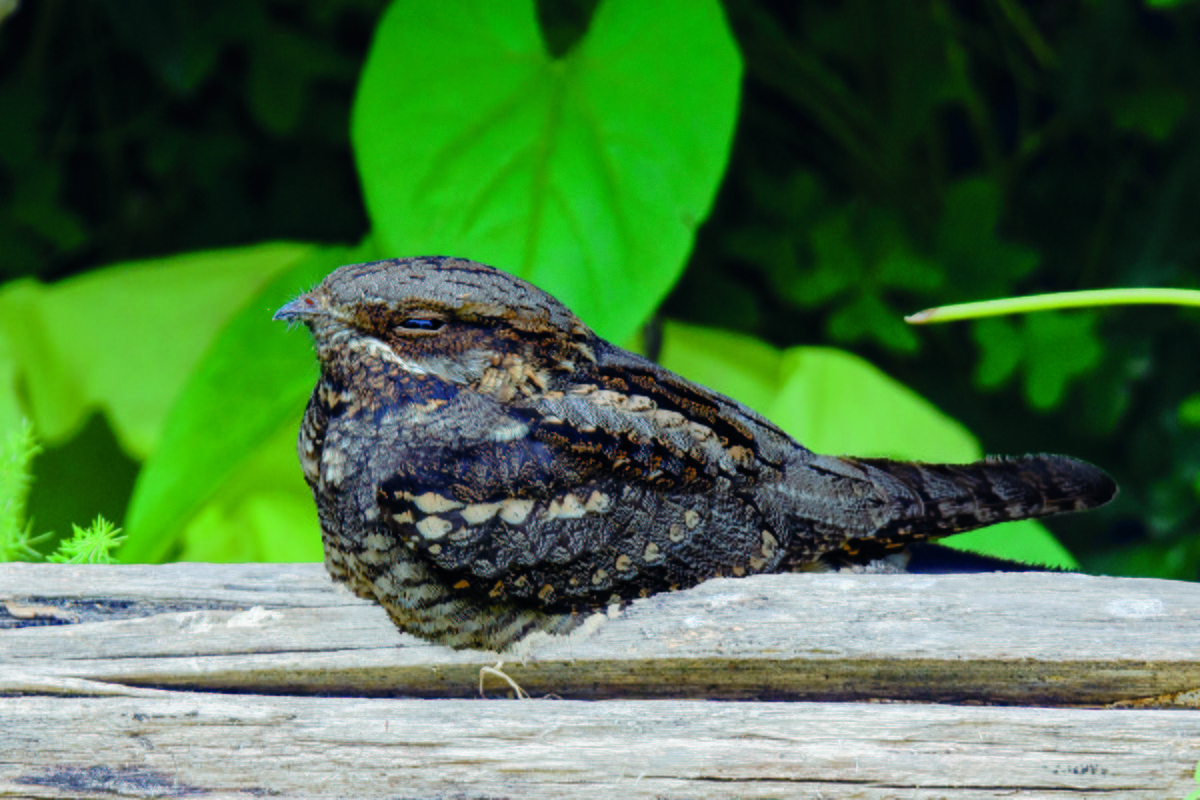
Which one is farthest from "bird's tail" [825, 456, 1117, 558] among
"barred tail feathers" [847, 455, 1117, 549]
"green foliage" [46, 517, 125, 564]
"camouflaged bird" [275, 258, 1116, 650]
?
"green foliage" [46, 517, 125, 564]

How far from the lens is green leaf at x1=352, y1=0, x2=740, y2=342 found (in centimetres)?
146

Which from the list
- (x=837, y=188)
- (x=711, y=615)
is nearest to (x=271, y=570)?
(x=711, y=615)

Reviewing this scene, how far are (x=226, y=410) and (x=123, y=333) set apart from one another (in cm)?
43

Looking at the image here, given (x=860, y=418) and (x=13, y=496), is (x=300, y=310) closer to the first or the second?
(x=13, y=496)

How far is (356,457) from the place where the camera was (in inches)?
40.6

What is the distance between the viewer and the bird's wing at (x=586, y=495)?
0.99 m

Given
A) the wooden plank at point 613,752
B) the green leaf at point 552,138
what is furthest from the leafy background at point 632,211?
the wooden plank at point 613,752

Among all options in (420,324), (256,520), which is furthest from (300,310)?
(256,520)

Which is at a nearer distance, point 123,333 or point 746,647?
point 746,647

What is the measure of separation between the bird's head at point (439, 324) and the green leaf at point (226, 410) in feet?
2.00

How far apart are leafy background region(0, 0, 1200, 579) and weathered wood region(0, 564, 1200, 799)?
0.53 meters

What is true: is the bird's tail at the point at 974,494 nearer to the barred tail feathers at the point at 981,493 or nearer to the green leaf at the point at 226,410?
the barred tail feathers at the point at 981,493

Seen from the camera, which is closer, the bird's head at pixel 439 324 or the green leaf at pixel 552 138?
the bird's head at pixel 439 324

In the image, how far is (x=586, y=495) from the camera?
3.37 ft
